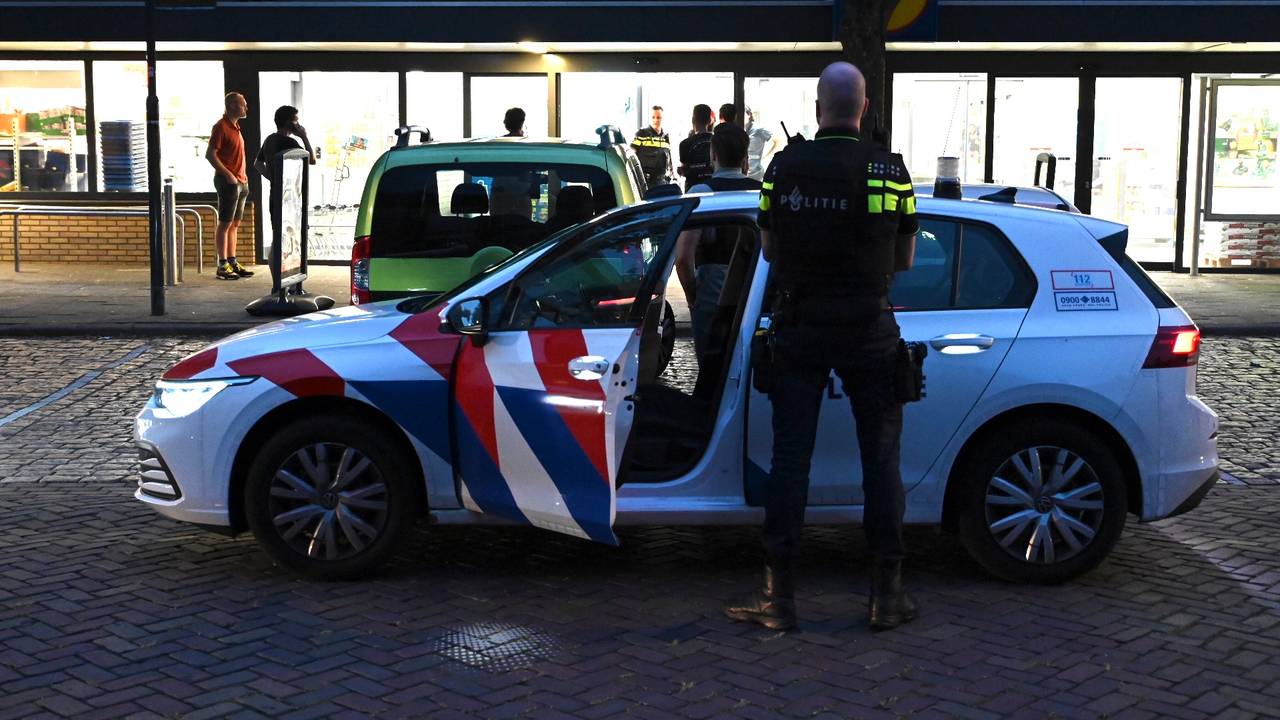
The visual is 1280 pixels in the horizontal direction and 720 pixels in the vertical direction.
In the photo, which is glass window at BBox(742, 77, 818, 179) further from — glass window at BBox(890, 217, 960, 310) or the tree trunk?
glass window at BBox(890, 217, 960, 310)

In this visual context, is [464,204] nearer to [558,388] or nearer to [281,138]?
[558,388]

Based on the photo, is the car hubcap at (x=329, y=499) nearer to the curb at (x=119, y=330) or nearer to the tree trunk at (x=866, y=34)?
the tree trunk at (x=866, y=34)

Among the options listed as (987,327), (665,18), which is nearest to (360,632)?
(987,327)

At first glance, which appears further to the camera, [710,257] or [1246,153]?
[1246,153]

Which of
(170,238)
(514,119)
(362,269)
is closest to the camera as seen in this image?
(362,269)

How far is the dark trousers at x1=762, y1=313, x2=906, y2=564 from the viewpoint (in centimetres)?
546

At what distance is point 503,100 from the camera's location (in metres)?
19.0

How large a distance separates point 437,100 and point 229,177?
2835 millimetres

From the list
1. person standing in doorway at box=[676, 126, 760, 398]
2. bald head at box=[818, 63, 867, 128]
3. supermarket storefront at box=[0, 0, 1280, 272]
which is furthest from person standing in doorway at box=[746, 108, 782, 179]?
bald head at box=[818, 63, 867, 128]

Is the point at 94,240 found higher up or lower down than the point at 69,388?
higher up

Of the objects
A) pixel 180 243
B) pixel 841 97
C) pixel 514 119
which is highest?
pixel 514 119

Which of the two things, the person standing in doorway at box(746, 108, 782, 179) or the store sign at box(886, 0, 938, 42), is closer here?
the store sign at box(886, 0, 938, 42)

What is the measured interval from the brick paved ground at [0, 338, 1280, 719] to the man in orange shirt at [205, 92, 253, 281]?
33.6 feet

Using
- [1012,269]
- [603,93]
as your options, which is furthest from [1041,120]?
[1012,269]
